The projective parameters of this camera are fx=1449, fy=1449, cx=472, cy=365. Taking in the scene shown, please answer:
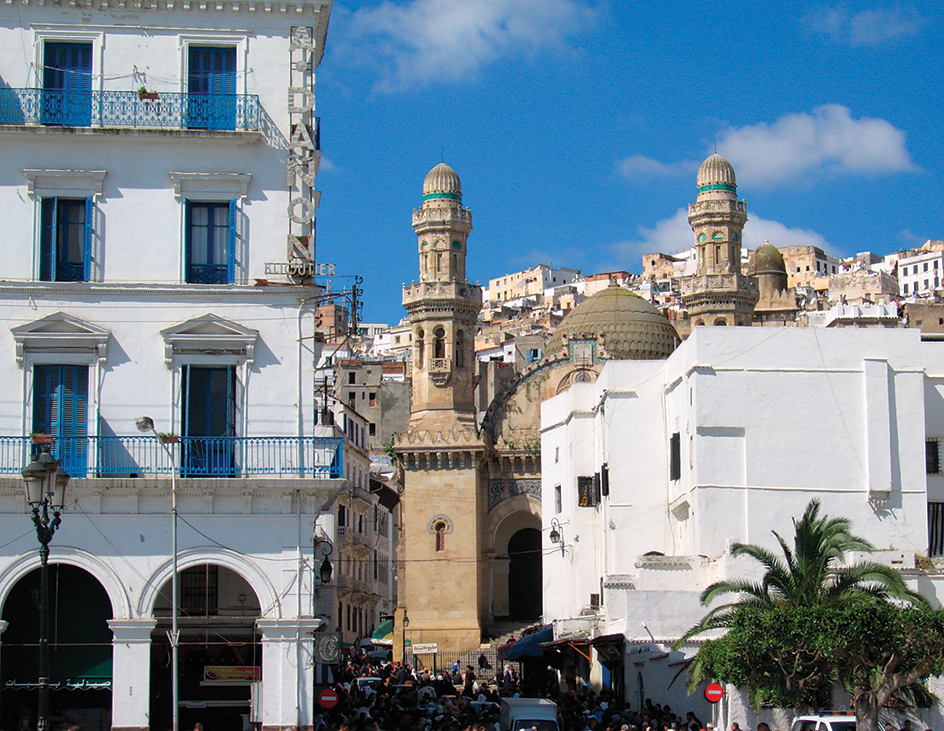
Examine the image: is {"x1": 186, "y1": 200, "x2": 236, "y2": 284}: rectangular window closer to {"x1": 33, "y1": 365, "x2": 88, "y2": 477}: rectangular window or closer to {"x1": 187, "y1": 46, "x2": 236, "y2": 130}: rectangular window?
{"x1": 187, "y1": 46, "x2": 236, "y2": 130}: rectangular window

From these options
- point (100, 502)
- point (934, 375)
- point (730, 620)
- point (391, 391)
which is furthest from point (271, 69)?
point (391, 391)

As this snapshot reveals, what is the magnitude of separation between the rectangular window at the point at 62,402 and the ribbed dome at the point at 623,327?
34.4m

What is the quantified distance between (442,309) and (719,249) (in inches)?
505

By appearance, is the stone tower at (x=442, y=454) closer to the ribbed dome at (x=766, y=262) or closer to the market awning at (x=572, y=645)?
the market awning at (x=572, y=645)

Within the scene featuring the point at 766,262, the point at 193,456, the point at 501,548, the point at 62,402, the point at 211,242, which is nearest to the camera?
the point at 193,456

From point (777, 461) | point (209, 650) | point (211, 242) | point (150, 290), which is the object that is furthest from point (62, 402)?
point (777, 461)

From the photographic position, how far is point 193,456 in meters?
22.4

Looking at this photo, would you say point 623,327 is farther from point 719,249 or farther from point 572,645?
point 572,645

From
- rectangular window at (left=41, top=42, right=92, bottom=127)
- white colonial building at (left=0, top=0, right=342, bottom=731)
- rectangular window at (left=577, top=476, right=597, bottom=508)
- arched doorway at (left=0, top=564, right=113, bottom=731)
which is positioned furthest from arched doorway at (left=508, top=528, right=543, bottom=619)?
rectangular window at (left=41, top=42, right=92, bottom=127)

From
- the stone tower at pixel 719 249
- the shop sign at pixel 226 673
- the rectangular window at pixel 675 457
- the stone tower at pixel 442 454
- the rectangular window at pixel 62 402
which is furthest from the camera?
the stone tower at pixel 719 249

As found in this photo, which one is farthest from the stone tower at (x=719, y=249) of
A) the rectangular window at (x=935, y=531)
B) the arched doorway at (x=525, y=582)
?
the rectangular window at (x=935, y=531)

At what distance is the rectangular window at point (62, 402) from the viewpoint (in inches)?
886

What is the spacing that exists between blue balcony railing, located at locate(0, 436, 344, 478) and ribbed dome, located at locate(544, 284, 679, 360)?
111 ft

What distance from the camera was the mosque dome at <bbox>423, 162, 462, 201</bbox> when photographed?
58750 mm
